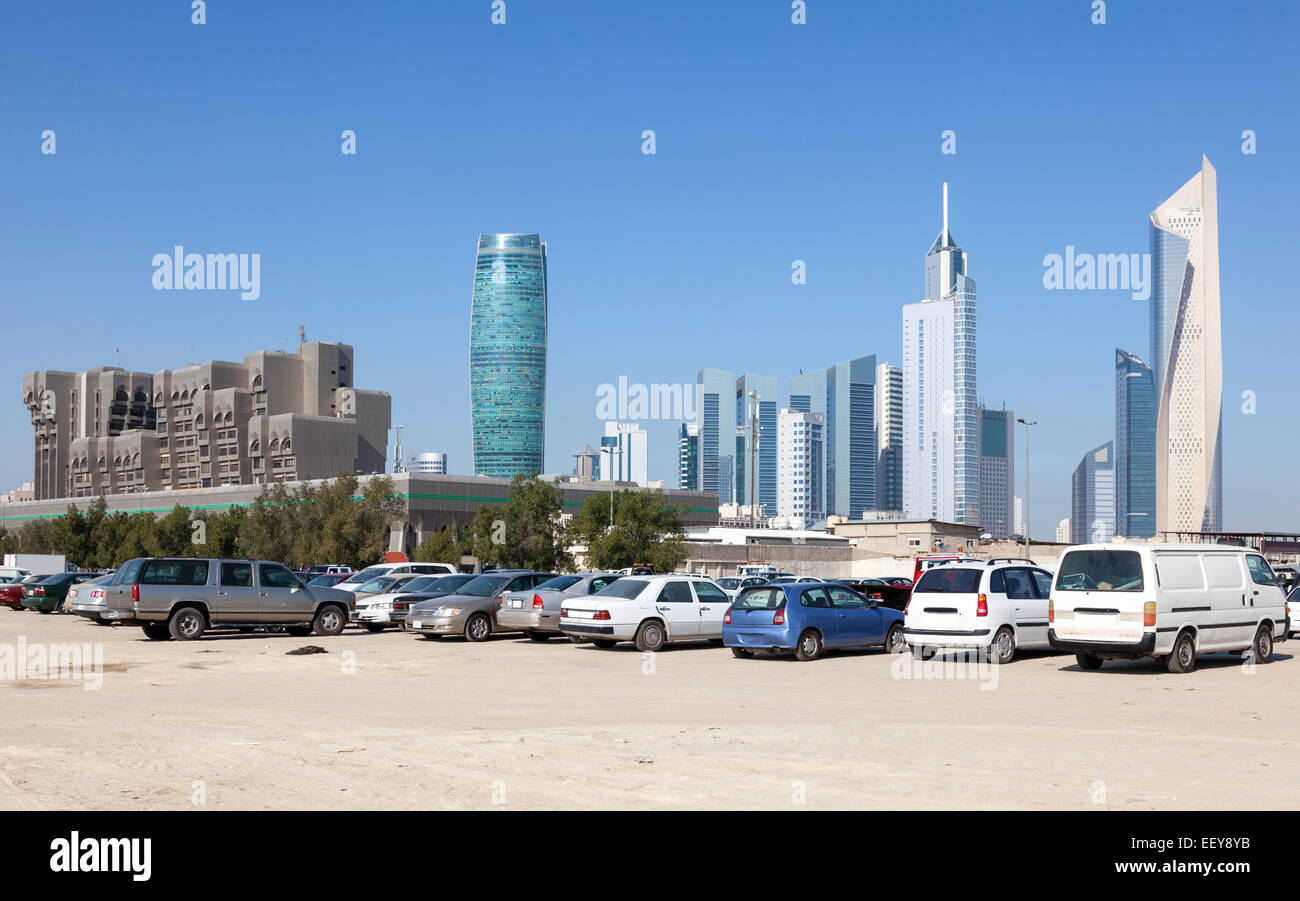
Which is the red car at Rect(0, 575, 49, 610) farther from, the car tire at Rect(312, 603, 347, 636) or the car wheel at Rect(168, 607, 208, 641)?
the car wheel at Rect(168, 607, 208, 641)

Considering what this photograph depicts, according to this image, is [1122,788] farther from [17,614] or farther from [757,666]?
[17,614]

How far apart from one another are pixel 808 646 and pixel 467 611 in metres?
8.82

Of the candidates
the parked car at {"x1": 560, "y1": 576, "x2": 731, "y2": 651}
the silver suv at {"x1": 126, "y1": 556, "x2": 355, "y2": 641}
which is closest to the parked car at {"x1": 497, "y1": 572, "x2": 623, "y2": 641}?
the parked car at {"x1": 560, "y1": 576, "x2": 731, "y2": 651}

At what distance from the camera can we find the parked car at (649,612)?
24141 mm

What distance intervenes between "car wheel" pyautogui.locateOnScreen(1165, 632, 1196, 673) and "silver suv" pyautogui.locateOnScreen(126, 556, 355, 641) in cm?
1849

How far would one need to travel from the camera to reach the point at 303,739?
1150 centimetres

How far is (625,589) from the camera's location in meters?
24.9

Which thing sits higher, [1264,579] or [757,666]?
[1264,579]

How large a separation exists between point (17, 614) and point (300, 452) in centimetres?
13125

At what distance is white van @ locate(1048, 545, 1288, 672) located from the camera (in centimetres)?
1797

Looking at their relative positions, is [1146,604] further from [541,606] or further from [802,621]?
[541,606]

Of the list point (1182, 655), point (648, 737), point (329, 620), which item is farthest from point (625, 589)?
point (648, 737)

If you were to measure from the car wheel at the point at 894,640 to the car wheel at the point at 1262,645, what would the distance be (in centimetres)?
616
